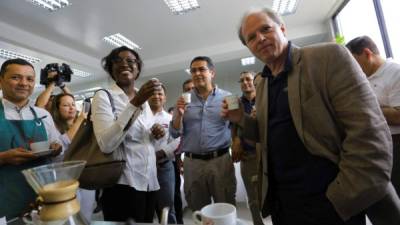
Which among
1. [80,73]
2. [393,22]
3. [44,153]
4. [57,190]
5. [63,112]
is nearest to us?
[57,190]

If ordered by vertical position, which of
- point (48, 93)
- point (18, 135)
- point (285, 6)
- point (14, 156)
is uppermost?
point (285, 6)

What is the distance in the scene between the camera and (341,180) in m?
0.74

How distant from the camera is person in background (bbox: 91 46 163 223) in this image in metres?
1.10

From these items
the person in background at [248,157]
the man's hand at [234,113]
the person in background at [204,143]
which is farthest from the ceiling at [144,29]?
the man's hand at [234,113]

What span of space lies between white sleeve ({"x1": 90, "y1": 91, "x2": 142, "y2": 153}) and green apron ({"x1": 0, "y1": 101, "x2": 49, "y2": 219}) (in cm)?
46

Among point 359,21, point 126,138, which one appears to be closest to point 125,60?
point 126,138

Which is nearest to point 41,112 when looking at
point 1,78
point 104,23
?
point 1,78

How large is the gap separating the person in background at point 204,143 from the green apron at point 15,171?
890mm

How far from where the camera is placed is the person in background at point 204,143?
171 cm

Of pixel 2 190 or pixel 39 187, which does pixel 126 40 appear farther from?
pixel 39 187

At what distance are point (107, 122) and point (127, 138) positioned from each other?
0.13m

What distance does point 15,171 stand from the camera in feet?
4.00

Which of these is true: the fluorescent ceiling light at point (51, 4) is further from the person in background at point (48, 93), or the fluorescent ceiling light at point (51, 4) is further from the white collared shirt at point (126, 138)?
the white collared shirt at point (126, 138)

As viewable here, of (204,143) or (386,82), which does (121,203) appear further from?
(386,82)
